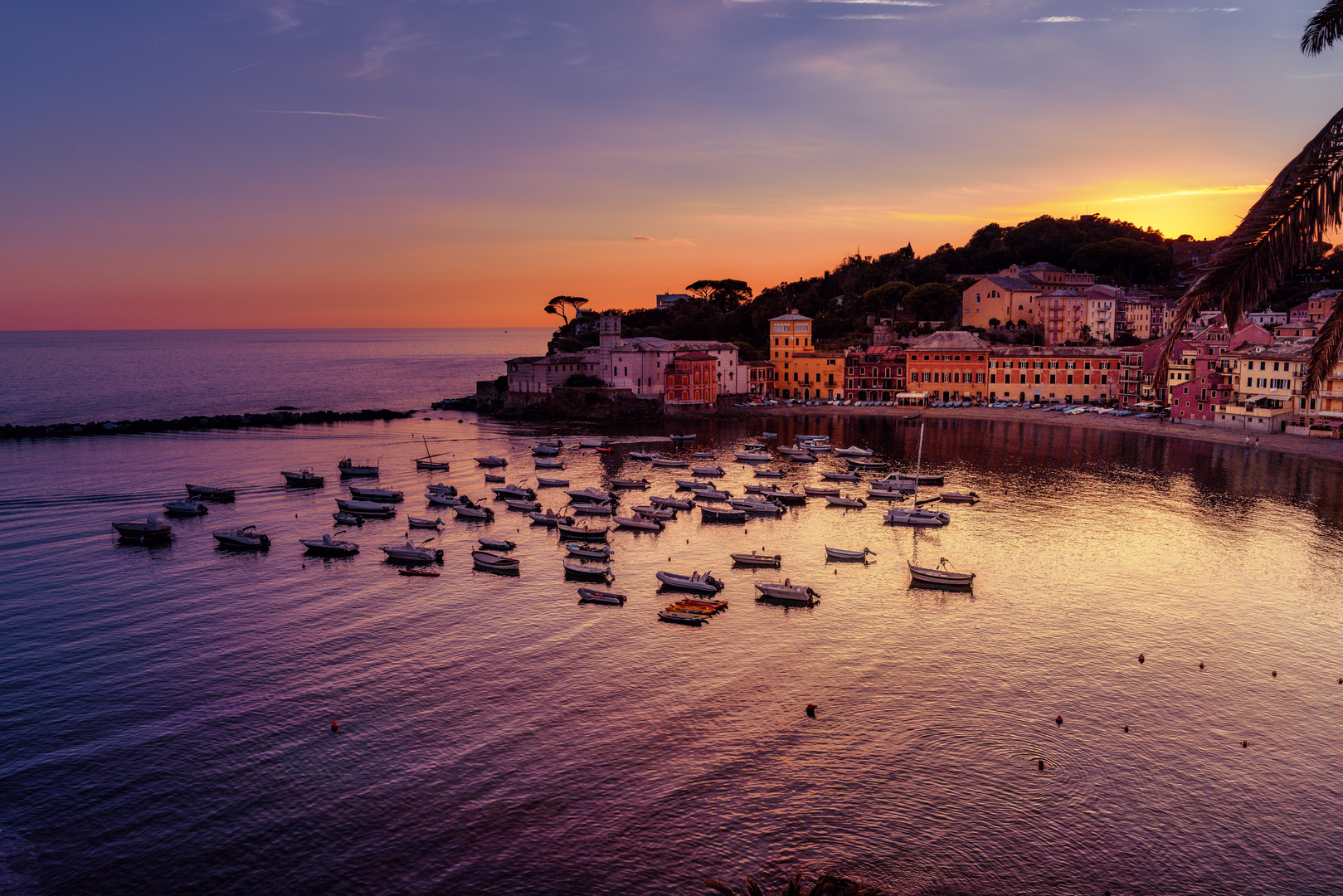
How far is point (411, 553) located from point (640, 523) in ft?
48.0

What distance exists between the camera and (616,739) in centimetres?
2681

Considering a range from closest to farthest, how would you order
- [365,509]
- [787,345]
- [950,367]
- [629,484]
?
1. [365,509]
2. [629,484]
3. [950,367]
4. [787,345]

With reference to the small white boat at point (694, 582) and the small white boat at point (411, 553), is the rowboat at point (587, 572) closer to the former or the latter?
the small white boat at point (694, 582)

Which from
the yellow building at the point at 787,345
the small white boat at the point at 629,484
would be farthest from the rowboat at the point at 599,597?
the yellow building at the point at 787,345

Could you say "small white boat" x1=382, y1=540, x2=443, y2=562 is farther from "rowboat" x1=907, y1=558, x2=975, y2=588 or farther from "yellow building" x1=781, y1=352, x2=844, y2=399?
"yellow building" x1=781, y1=352, x2=844, y2=399

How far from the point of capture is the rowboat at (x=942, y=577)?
1629 inches

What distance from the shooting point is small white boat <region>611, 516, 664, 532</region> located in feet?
176

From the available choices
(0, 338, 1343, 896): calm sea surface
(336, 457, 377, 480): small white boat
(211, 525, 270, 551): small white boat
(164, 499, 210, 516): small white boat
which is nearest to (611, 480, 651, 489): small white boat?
(0, 338, 1343, 896): calm sea surface

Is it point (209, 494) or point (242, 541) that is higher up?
point (209, 494)

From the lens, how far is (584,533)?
1986 inches

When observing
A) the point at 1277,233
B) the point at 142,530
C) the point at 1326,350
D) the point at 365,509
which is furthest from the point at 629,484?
the point at 1277,233

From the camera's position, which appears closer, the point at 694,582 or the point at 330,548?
the point at 694,582

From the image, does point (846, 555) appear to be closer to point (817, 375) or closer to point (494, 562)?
point (494, 562)

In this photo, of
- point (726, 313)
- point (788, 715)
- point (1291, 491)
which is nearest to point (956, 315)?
point (726, 313)
